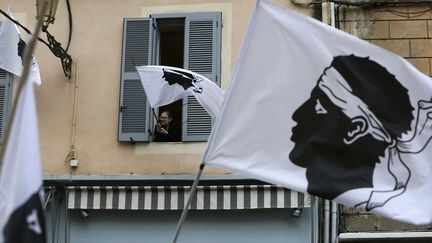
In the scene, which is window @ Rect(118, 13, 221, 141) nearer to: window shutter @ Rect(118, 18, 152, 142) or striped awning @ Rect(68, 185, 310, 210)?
window shutter @ Rect(118, 18, 152, 142)

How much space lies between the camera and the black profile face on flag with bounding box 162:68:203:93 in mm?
8523

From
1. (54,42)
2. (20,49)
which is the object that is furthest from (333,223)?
(20,49)

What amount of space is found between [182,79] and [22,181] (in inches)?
178

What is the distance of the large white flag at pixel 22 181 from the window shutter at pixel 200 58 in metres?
5.01

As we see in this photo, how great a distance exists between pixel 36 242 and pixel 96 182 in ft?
16.3

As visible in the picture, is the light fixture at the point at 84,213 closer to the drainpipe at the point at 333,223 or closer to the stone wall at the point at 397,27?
the drainpipe at the point at 333,223

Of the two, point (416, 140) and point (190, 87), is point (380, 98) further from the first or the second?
point (190, 87)

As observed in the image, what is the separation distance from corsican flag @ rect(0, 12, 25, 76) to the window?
135 cm

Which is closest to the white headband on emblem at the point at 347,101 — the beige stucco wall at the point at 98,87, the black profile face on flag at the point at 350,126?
the black profile face on flag at the point at 350,126

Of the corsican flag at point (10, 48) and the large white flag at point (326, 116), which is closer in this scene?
the large white flag at point (326, 116)

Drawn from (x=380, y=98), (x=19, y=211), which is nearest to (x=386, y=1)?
(x=380, y=98)

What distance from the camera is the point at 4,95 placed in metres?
9.66

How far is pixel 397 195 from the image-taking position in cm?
529

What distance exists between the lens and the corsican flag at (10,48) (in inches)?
360
